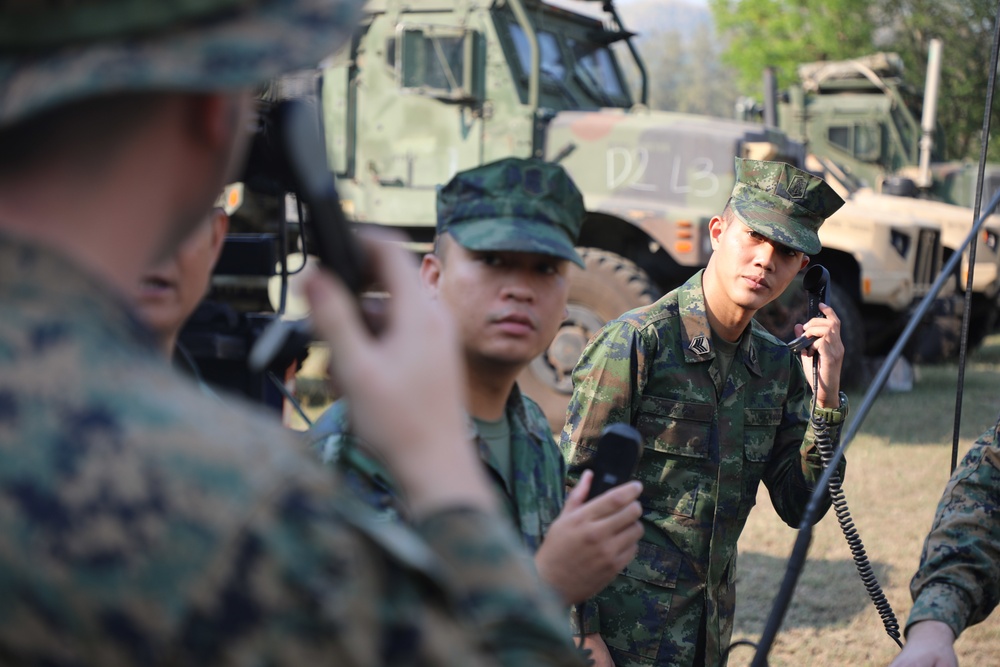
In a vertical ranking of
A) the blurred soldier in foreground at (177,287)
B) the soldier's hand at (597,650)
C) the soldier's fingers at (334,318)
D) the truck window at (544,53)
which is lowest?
the soldier's hand at (597,650)

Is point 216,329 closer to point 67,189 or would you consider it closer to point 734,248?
point 734,248

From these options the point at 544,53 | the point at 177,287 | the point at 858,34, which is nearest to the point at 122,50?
the point at 177,287

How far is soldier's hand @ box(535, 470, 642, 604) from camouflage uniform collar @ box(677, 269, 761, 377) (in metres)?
1.29

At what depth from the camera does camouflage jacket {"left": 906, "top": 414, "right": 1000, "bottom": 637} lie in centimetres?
206

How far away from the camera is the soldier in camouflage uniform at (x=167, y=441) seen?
73 centimetres

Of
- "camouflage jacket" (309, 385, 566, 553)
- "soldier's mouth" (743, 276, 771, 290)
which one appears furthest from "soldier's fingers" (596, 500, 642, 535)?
"soldier's mouth" (743, 276, 771, 290)

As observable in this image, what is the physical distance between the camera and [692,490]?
2836 mm

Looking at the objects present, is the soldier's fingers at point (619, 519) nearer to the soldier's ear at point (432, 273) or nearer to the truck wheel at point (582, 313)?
the soldier's ear at point (432, 273)

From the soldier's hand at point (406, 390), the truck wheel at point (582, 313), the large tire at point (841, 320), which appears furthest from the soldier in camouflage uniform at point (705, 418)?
the large tire at point (841, 320)

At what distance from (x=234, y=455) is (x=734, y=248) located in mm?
2457

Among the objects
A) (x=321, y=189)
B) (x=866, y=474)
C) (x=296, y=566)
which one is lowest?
(x=866, y=474)

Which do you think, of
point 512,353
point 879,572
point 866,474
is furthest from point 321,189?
point 866,474

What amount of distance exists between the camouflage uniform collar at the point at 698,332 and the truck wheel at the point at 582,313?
16.2ft

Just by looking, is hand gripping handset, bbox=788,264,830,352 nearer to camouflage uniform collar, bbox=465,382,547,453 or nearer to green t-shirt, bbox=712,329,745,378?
green t-shirt, bbox=712,329,745,378
